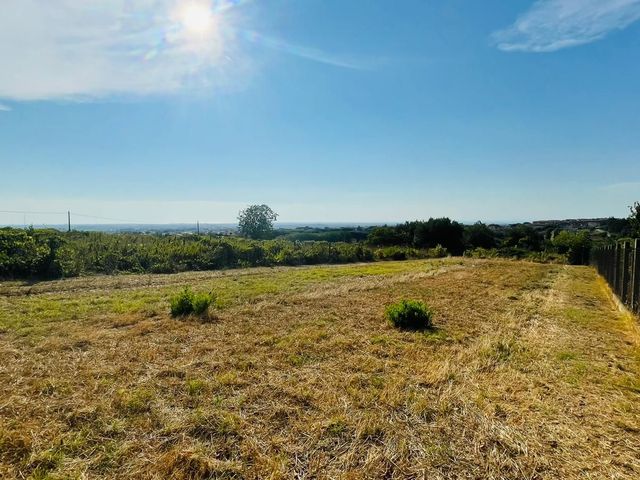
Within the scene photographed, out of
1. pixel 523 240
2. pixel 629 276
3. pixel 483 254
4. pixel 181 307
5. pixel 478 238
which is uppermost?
pixel 629 276

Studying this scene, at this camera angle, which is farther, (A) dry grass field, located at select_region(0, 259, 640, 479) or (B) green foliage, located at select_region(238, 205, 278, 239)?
(B) green foliage, located at select_region(238, 205, 278, 239)

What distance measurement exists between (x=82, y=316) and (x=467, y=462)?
794 centimetres

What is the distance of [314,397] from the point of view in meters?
3.91

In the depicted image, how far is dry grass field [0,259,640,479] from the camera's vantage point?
9.29 ft

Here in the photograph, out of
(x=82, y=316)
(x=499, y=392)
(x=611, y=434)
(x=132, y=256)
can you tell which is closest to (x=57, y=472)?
(x=499, y=392)

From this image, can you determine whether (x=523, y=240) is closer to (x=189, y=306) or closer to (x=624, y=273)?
(x=624, y=273)

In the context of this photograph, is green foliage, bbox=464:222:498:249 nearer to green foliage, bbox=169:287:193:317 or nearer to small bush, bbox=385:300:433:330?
small bush, bbox=385:300:433:330

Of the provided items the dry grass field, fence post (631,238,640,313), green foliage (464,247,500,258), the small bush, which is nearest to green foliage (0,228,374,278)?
the dry grass field

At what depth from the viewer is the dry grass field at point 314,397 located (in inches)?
111

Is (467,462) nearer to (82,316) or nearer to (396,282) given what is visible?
(82,316)

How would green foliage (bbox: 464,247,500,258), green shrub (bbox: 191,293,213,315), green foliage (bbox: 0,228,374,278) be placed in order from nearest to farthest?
green shrub (bbox: 191,293,213,315) → green foliage (bbox: 0,228,374,278) → green foliage (bbox: 464,247,500,258)

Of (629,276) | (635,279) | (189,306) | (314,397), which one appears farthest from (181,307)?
(629,276)

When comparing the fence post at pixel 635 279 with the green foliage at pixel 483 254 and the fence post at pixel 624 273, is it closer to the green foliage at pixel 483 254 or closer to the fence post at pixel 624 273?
the fence post at pixel 624 273

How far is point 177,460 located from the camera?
2.78m
